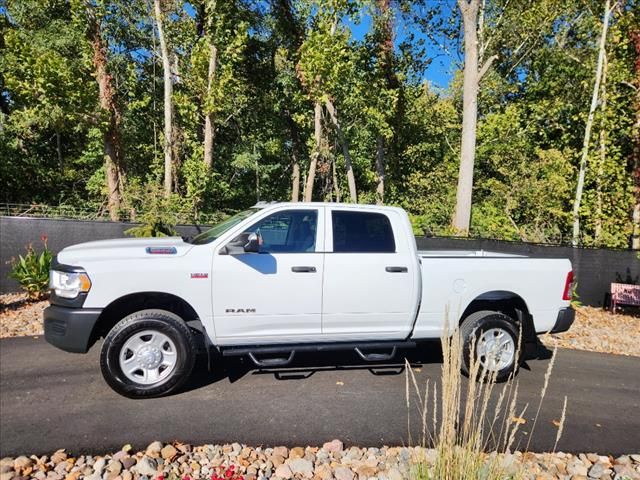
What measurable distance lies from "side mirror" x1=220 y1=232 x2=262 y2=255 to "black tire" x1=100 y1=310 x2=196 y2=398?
820mm

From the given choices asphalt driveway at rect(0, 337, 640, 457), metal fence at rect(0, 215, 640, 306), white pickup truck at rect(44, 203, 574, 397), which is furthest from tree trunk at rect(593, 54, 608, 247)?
white pickup truck at rect(44, 203, 574, 397)

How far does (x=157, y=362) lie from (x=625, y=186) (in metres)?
13.1

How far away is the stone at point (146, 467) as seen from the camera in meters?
2.70

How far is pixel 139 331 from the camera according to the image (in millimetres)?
3662

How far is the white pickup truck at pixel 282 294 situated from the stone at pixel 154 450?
78 cm

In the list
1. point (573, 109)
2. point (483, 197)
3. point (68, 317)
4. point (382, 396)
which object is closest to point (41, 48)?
point (68, 317)

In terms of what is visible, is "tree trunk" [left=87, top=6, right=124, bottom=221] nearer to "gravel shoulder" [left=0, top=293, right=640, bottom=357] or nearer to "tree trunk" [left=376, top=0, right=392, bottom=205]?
"gravel shoulder" [left=0, top=293, right=640, bottom=357]

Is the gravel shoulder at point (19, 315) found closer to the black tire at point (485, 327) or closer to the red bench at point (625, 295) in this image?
the black tire at point (485, 327)

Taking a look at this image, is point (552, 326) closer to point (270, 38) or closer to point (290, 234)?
point (290, 234)

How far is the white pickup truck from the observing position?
3643 millimetres

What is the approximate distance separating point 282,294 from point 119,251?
1606 mm

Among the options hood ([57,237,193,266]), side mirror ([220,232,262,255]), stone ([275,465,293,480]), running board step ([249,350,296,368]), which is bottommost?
stone ([275,465,293,480])

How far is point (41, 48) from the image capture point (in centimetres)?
1395

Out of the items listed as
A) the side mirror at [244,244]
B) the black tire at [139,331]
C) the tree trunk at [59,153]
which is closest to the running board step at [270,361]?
the black tire at [139,331]
